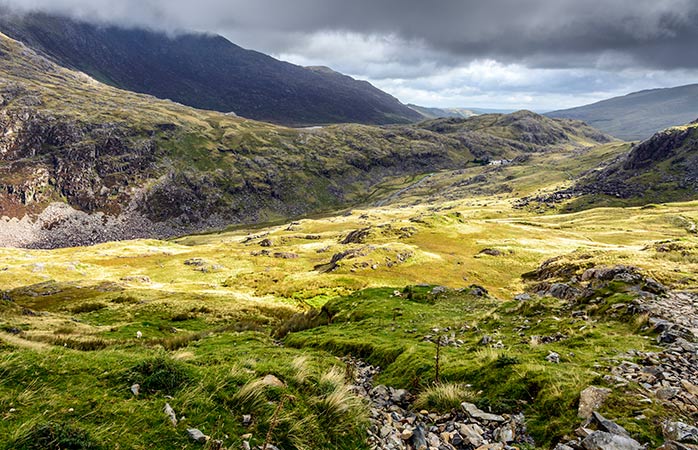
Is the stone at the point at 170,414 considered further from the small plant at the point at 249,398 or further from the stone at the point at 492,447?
the stone at the point at 492,447

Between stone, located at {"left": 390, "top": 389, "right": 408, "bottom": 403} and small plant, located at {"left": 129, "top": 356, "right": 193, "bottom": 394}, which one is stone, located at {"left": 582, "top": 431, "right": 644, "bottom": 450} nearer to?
stone, located at {"left": 390, "top": 389, "right": 408, "bottom": 403}

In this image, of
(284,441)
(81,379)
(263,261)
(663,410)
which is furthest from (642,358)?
(263,261)

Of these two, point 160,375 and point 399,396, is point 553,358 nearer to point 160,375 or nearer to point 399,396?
point 399,396

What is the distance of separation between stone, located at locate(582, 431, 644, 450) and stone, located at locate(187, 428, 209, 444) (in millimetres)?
7469

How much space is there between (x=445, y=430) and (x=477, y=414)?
1.05 metres

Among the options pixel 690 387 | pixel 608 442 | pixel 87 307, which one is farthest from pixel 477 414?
pixel 87 307

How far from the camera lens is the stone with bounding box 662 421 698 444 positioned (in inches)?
271

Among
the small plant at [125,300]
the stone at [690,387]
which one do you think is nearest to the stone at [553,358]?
the stone at [690,387]

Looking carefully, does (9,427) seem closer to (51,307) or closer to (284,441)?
(284,441)

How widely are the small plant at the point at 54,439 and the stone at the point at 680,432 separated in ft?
34.3

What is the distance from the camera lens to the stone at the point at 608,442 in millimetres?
6949

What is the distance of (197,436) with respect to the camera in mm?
6867

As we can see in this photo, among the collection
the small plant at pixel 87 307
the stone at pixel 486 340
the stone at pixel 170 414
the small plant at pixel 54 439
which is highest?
the small plant at pixel 54 439

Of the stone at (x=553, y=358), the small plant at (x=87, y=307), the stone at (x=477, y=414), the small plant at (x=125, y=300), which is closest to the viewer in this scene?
the stone at (x=477, y=414)
